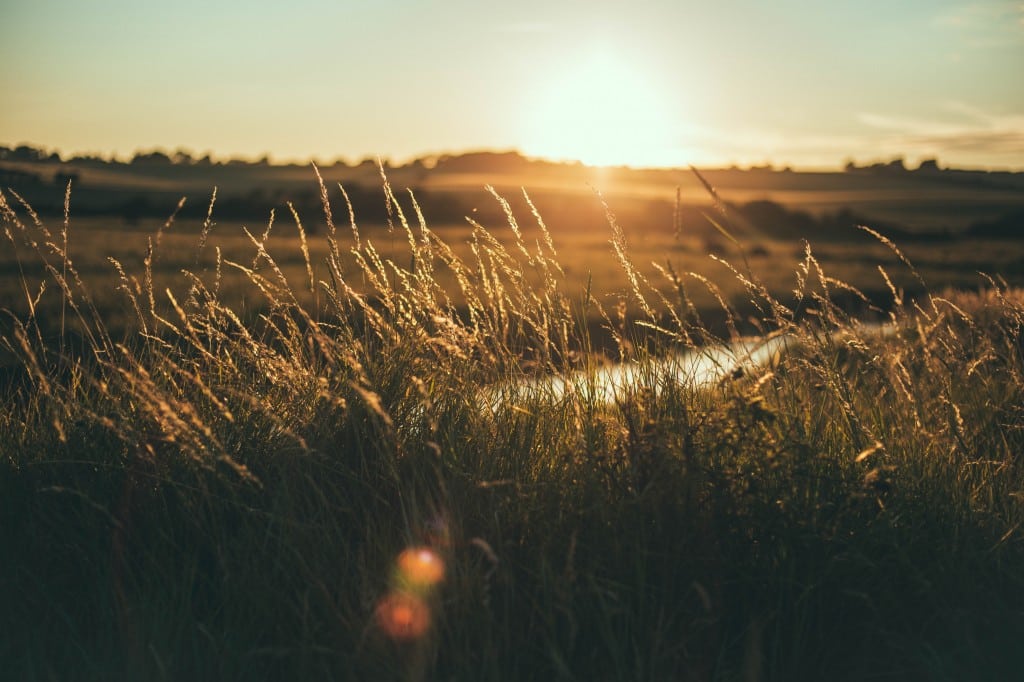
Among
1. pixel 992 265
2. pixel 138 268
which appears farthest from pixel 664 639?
pixel 992 265

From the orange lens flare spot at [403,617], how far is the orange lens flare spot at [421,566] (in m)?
0.07

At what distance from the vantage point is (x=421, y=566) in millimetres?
2844

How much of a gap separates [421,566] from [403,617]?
202 millimetres

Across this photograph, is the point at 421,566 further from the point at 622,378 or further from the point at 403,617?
the point at 622,378

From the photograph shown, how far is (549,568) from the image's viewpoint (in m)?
2.69

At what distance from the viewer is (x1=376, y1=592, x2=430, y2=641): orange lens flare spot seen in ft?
8.66

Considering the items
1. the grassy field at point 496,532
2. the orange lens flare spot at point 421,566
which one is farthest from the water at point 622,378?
the orange lens flare spot at point 421,566

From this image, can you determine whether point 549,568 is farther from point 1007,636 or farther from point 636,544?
point 1007,636

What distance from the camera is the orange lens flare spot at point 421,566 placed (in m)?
2.77

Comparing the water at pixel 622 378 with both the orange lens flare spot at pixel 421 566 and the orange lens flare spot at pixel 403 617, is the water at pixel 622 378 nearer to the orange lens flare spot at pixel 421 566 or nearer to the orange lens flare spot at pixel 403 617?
the orange lens flare spot at pixel 421 566

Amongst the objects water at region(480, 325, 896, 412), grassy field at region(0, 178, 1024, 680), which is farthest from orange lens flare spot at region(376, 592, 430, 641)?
water at region(480, 325, 896, 412)

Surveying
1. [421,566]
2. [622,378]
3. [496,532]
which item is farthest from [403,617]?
[622,378]

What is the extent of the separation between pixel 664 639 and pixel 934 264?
3250 cm

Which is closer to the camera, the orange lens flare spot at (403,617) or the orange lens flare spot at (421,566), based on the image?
the orange lens flare spot at (403,617)
